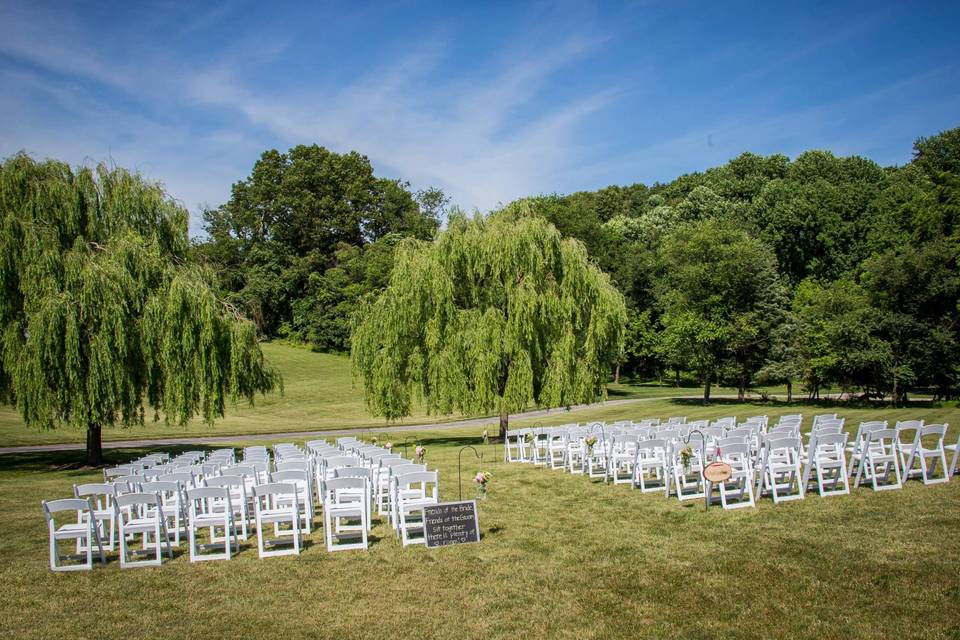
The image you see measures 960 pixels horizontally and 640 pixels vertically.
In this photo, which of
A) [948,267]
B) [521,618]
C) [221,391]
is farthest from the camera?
[948,267]

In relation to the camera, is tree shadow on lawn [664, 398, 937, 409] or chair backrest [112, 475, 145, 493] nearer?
chair backrest [112, 475, 145, 493]

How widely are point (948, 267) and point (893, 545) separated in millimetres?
33554

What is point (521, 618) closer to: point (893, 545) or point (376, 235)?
point (893, 545)

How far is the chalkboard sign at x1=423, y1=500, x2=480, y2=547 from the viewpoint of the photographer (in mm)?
10289

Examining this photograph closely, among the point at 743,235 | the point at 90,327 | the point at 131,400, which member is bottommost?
the point at 131,400

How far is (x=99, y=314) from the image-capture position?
20.5 meters

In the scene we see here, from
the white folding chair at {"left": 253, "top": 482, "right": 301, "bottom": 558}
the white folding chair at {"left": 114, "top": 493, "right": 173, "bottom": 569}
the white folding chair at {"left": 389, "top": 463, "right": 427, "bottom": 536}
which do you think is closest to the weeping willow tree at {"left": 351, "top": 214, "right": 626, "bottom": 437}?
the white folding chair at {"left": 389, "top": 463, "right": 427, "bottom": 536}

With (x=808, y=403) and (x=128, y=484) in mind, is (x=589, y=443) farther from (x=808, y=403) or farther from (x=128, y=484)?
(x=808, y=403)

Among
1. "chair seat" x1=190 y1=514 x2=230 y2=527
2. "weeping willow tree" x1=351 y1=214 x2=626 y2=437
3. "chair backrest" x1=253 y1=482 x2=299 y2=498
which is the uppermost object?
"weeping willow tree" x1=351 y1=214 x2=626 y2=437

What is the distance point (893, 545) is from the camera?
8.89 meters

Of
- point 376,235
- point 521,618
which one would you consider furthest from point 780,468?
point 376,235

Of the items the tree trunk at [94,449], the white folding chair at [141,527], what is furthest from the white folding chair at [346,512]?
the tree trunk at [94,449]

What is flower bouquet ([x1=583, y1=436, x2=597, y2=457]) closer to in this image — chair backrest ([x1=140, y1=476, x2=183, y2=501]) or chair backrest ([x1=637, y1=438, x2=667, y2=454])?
chair backrest ([x1=637, y1=438, x2=667, y2=454])

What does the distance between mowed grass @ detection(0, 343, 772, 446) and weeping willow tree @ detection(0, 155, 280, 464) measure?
6.79ft
